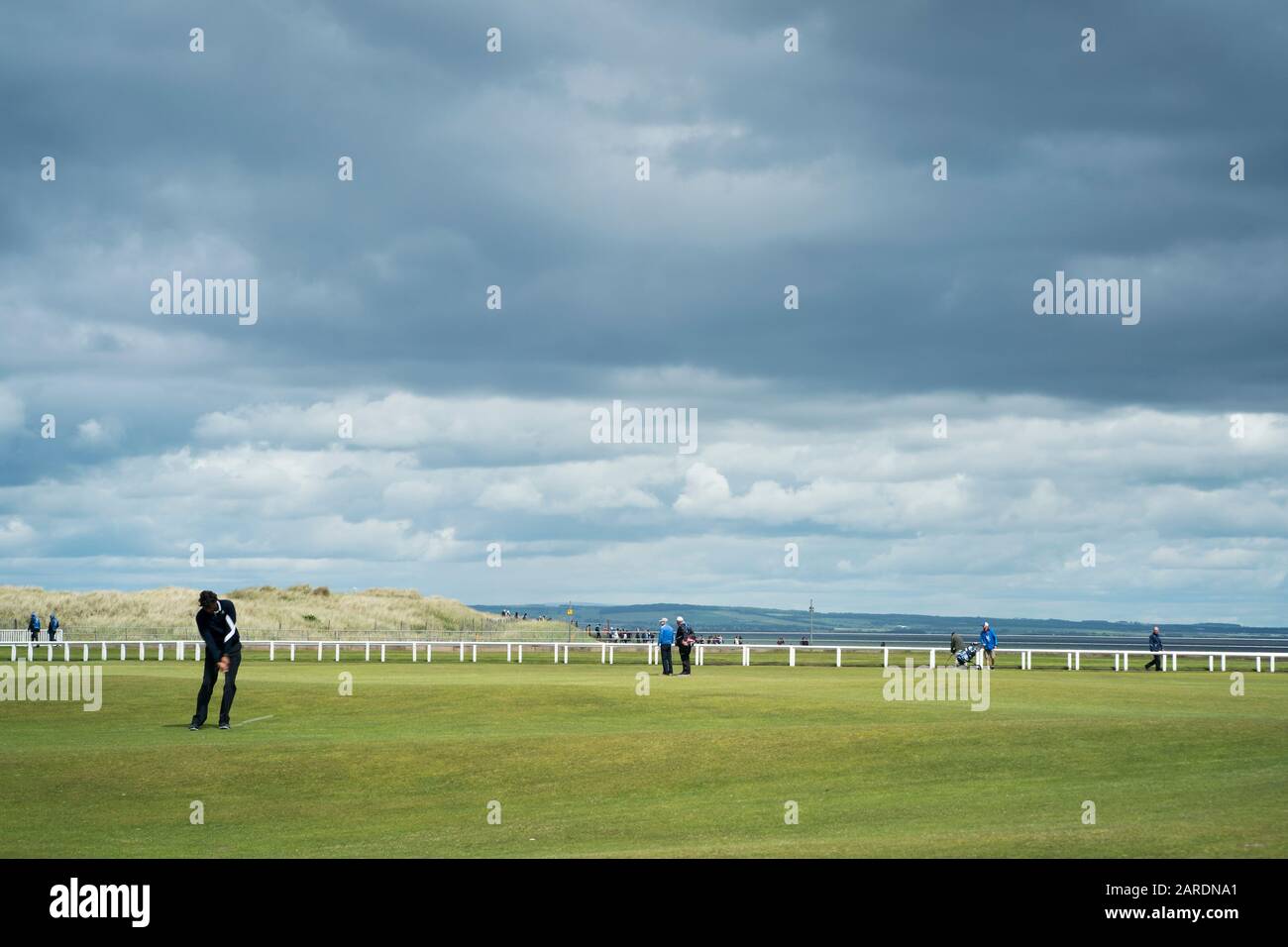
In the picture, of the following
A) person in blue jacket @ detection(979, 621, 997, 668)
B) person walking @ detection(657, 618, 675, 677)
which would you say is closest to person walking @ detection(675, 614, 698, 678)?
person walking @ detection(657, 618, 675, 677)

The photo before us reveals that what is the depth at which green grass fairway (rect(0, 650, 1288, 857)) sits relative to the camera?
18.2m

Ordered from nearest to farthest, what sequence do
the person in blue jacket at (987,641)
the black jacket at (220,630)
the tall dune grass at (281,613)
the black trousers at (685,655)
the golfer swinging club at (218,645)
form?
the golfer swinging club at (218,645) < the black jacket at (220,630) < the black trousers at (685,655) < the person in blue jacket at (987,641) < the tall dune grass at (281,613)

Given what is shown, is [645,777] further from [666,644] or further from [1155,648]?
[1155,648]

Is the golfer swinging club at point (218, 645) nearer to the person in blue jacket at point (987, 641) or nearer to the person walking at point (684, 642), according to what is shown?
the person walking at point (684, 642)

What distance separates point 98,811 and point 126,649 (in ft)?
162

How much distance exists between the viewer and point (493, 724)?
99.6 feet

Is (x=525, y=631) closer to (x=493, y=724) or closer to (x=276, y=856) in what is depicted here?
(x=493, y=724)

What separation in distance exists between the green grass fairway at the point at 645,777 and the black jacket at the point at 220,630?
1.76 m

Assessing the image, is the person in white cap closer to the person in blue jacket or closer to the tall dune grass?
the person in blue jacket

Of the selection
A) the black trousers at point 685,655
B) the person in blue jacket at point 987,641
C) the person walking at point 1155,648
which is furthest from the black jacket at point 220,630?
the person walking at point 1155,648

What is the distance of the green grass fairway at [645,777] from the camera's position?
59.9 ft

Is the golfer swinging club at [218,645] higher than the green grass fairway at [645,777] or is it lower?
higher

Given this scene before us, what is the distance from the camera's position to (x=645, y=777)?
23.7 metres

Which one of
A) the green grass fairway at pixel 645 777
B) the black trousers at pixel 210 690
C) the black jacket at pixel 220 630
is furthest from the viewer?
the black trousers at pixel 210 690
